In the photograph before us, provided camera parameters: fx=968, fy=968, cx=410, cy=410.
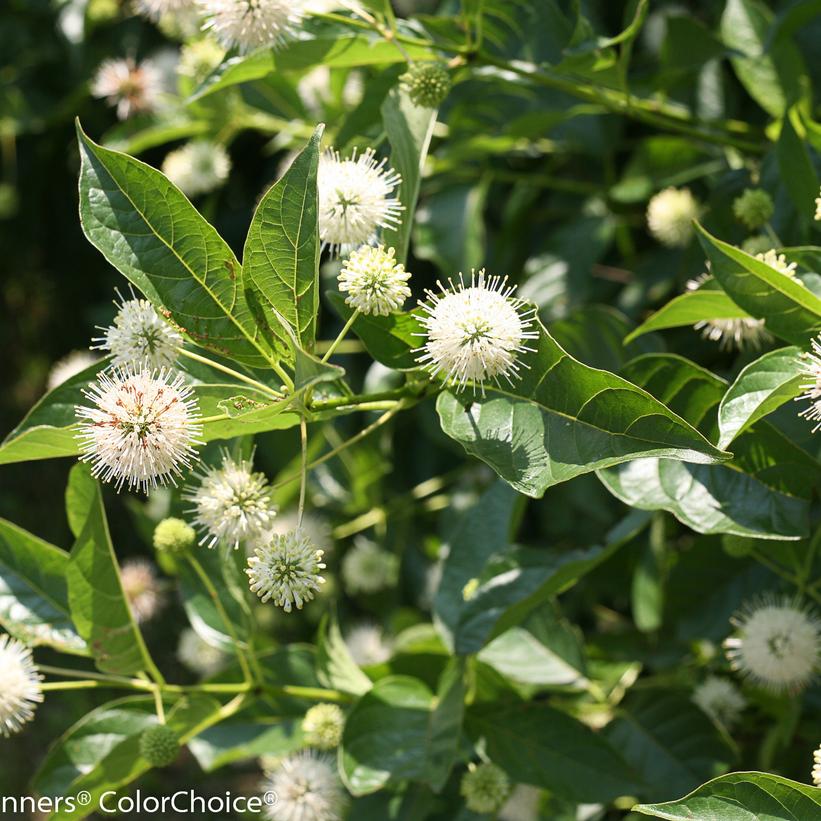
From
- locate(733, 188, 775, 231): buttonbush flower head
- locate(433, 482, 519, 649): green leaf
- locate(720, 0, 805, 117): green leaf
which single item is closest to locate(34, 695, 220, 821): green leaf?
locate(433, 482, 519, 649): green leaf

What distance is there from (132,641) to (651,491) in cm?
104

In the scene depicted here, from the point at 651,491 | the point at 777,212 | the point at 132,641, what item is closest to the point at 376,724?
the point at 132,641

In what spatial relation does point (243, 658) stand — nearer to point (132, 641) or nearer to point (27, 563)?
point (132, 641)

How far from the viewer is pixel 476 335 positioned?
4.44ft

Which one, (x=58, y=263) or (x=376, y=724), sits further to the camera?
(x=58, y=263)

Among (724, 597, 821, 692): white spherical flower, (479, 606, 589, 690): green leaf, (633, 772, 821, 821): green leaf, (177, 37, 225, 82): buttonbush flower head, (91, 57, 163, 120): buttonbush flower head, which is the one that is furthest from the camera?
(91, 57, 163, 120): buttonbush flower head

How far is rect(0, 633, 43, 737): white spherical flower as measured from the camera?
175 cm

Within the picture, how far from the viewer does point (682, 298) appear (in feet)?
5.04

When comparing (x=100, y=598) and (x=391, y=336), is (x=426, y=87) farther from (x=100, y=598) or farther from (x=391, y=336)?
(x=100, y=598)

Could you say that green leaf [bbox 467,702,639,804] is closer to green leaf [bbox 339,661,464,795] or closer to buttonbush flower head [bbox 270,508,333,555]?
green leaf [bbox 339,661,464,795]

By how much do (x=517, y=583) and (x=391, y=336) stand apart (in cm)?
68

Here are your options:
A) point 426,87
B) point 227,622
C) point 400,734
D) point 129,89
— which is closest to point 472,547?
point 400,734

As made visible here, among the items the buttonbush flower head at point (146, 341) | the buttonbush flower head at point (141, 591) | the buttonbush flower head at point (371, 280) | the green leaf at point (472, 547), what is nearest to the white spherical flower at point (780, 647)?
the green leaf at point (472, 547)

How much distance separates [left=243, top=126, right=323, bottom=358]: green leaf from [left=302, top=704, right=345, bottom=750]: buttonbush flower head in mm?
A: 910
